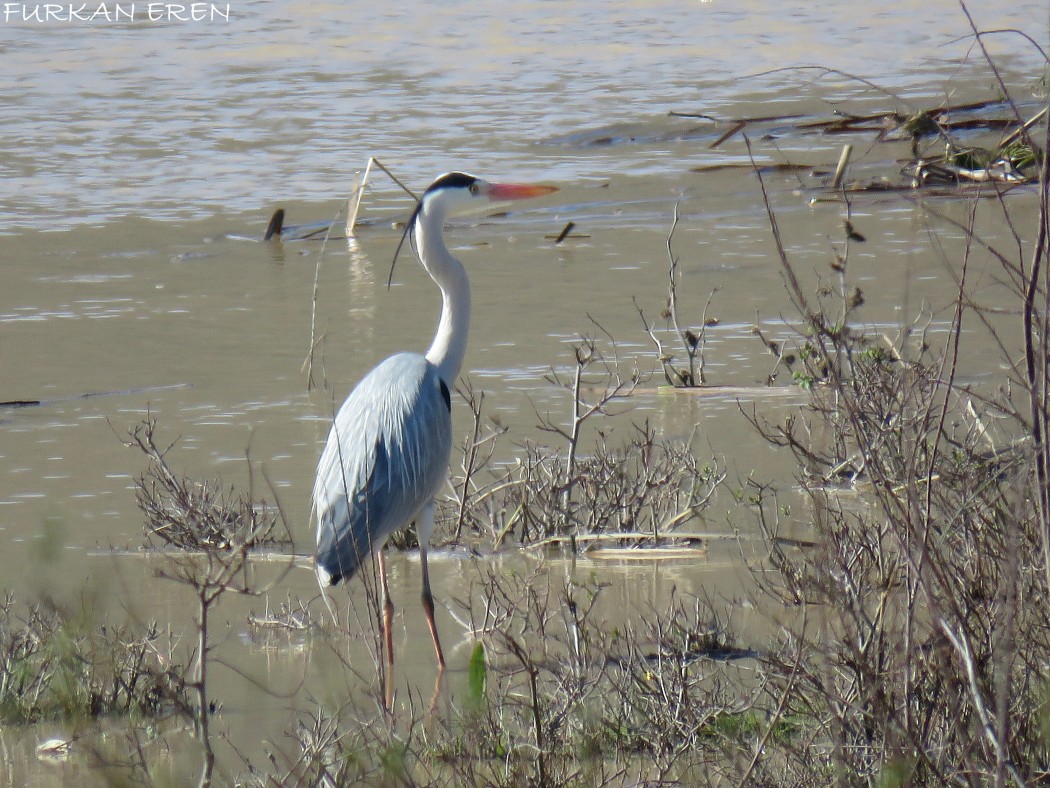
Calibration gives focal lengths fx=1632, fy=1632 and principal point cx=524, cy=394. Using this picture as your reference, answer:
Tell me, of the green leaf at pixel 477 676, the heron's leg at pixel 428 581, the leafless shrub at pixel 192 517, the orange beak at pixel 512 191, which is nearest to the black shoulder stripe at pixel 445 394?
the heron's leg at pixel 428 581

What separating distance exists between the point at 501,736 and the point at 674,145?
12092mm

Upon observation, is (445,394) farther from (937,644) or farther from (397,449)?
(937,644)

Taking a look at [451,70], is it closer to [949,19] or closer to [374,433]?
[949,19]

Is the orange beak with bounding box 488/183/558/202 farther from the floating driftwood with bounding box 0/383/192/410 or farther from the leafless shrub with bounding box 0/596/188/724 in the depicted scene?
the leafless shrub with bounding box 0/596/188/724

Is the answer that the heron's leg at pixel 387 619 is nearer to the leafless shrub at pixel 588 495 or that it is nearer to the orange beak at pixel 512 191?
the leafless shrub at pixel 588 495

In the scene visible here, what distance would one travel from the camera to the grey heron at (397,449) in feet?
16.6

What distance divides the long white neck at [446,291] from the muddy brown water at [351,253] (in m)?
0.77

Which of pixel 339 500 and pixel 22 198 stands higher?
pixel 339 500

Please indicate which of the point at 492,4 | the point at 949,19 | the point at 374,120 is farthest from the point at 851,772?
the point at 492,4

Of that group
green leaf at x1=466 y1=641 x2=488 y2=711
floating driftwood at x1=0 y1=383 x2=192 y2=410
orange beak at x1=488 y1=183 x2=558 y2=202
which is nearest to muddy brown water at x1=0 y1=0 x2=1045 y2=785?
floating driftwood at x1=0 y1=383 x2=192 y2=410

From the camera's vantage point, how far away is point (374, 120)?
1747cm

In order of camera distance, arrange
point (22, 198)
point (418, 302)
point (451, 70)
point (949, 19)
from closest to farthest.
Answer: point (418, 302), point (22, 198), point (451, 70), point (949, 19)

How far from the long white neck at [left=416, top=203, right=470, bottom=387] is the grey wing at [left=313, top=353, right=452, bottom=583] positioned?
24cm

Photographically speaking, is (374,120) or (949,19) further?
(949,19)
